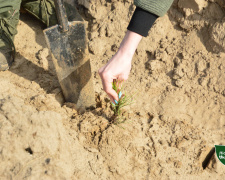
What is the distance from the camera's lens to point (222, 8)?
7.16ft

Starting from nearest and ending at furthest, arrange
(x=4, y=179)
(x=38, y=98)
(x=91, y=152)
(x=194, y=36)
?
(x=4, y=179) < (x=91, y=152) < (x=38, y=98) < (x=194, y=36)

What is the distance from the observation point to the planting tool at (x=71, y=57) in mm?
1811

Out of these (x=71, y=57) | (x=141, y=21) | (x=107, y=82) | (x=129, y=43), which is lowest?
(x=71, y=57)

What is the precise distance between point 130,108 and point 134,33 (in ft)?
2.75

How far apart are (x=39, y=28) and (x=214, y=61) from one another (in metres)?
1.91

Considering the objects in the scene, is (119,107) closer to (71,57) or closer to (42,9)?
(71,57)

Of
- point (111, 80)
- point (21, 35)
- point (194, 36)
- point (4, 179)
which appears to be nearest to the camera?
point (4, 179)

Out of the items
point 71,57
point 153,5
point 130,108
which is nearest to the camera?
point 153,5

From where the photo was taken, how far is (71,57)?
1.94 m

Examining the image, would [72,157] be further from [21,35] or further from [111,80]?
[21,35]

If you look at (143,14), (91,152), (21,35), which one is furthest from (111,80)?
(21,35)

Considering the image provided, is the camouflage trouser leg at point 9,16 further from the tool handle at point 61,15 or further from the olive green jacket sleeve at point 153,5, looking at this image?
the olive green jacket sleeve at point 153,5

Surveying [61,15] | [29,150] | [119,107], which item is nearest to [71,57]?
[61,15]

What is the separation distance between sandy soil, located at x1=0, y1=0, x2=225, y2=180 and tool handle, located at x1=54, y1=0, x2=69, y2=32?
57cm
